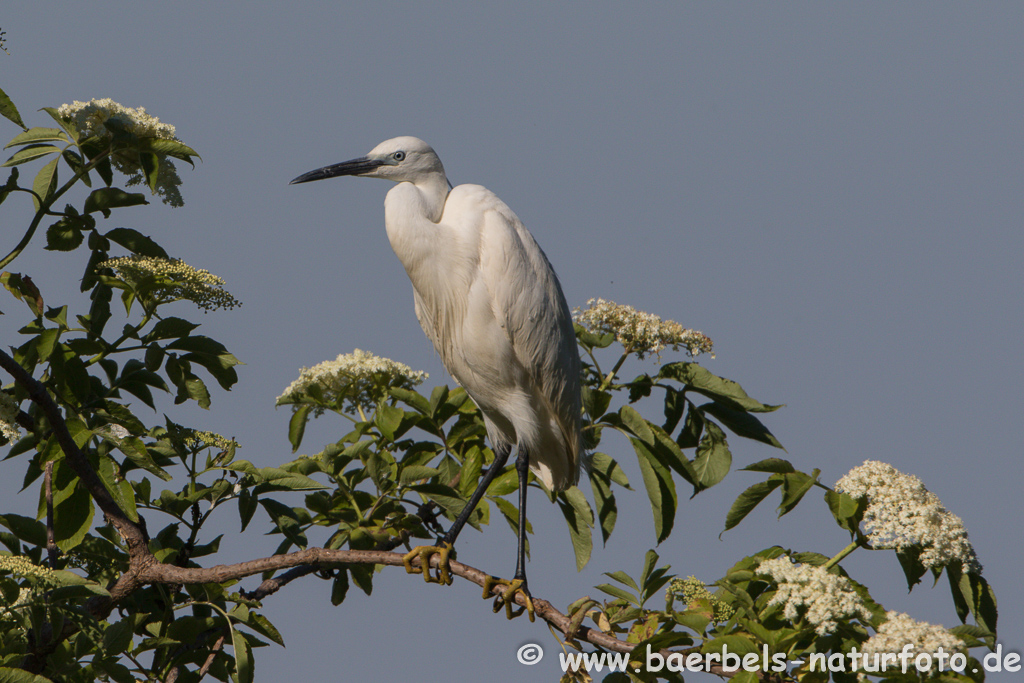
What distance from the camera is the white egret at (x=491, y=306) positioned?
13.5ft

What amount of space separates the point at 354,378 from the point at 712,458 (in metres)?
1.63

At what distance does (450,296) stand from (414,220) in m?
0.40

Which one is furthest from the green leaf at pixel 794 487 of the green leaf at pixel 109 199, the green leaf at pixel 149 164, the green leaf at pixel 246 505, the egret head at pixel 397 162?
the green leaf at pixel 109 199

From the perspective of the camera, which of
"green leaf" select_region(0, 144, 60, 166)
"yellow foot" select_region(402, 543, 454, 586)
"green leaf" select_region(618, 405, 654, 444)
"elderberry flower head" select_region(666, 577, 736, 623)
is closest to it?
"elderberry flower head" select_region(666, 577, 736, 623)

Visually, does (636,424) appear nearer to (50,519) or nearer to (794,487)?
(794,487)

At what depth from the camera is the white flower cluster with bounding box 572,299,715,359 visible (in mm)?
3908

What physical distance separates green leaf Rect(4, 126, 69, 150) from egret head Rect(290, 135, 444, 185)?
127 cm

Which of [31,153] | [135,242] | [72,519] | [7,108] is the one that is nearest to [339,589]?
[72,519]

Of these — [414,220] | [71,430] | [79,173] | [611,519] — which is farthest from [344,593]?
[79,173]

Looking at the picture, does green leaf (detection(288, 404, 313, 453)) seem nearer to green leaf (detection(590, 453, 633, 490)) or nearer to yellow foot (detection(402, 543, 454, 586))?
yellow foot (detection(402, 543, 454, 586))

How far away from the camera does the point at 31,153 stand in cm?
326

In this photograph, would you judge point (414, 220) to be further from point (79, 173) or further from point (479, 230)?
point (79, 173)

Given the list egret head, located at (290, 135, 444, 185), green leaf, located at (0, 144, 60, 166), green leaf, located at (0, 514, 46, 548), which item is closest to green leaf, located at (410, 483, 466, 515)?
green leaf, located at (0, 514, 46, 548)

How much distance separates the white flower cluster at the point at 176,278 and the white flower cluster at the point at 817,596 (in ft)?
7.02
